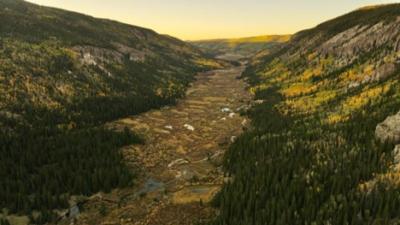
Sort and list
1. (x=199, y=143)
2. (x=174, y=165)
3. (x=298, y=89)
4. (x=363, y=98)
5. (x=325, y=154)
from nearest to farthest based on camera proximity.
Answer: (x=325, y=154)
(x=174, y=165)
(x=363, y=98)
(x=199, y=143)
(x=298, y=89)

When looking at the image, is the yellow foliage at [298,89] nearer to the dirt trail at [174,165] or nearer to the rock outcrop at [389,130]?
the dirt trail at [174,165]

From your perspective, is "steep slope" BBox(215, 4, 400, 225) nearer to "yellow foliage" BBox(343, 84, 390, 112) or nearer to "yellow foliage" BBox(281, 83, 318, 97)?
"yellow foliage" BBox(343, 84, 390, 112)

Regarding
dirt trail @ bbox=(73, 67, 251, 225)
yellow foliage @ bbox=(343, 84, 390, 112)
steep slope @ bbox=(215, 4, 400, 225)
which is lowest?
dirt trail @ bbox=(73, 67, 251, 225)

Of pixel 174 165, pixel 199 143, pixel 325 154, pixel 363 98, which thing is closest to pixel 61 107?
pixel 199 143

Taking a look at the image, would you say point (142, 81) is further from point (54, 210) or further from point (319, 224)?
point (319, 224)

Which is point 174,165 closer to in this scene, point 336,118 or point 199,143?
point 199,143

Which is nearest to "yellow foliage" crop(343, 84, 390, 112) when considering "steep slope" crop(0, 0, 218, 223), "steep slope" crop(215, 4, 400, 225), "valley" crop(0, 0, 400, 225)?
"steep slope" crop(215, 4, 400, 225)

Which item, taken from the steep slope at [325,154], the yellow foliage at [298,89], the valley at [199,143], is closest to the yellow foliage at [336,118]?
the steep slope at [325,154]
